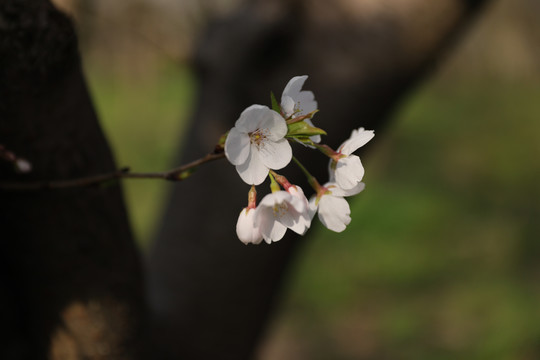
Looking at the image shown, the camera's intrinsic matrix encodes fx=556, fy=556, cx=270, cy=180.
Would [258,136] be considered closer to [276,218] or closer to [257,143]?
[257,143]

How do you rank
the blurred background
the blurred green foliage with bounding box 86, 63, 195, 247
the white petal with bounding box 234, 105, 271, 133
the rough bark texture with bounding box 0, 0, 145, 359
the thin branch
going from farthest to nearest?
the blurred green foliage with bounding box 86, 63, 195, 247 < the blurred background < the rough bark texture with bounding box 0, 0, 145, 359 < the thin branch < the white petal with bounding box 234, 105, 271, 133

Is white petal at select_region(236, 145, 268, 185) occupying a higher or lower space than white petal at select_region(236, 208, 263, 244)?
higher

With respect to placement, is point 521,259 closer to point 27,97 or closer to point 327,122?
point 327,122

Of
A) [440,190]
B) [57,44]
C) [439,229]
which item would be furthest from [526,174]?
[57,44]

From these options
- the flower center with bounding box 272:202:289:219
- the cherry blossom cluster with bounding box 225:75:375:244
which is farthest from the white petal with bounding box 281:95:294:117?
the flower center with bounding box 272:202:289:219

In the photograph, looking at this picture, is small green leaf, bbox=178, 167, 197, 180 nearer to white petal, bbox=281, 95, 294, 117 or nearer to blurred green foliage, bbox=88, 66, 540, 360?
white petal, bbox=281, 95, 294, 117

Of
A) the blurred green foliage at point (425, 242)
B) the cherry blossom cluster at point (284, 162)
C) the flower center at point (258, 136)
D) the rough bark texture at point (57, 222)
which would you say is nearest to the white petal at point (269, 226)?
the cherry blossom cluster at point (284, 162)

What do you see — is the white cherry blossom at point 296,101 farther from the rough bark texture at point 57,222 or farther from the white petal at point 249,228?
the rough bark texture at point 57,222

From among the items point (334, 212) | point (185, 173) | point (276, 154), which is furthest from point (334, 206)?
point (185, 173)
